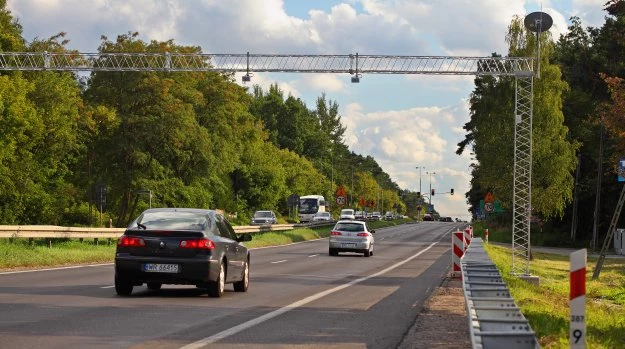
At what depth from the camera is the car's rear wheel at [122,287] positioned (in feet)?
55.1

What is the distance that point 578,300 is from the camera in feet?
21.8

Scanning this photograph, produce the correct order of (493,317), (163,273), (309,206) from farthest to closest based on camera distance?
(309,206), (163,273), (493,317)

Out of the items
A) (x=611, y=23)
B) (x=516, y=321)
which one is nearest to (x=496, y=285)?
(x=516, y=321)

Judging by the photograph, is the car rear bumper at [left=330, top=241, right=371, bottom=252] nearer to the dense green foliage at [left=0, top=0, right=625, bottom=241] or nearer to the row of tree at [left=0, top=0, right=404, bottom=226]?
the dense green foliage at [left=0, top=0, right=625, bottom=241]

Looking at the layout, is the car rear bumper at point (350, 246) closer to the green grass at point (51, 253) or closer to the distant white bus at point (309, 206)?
the green grass at point (51, 253)

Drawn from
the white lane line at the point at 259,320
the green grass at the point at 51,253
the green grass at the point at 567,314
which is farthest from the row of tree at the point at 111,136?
the white lane line at the point at 259,320

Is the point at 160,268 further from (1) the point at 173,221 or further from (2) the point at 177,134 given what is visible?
(2) the point at 177,134

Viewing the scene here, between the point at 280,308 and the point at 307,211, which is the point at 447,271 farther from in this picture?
the point at 307,211

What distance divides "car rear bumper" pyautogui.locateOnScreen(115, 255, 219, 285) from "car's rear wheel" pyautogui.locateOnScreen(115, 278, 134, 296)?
10cm

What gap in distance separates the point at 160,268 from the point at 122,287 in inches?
32.2

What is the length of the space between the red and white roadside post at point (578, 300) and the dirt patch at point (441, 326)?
4.38 metres

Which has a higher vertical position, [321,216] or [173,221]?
[321,216]

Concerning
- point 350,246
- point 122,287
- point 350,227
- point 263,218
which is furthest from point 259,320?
point 263,218

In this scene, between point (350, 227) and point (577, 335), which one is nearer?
point (577, 335)
